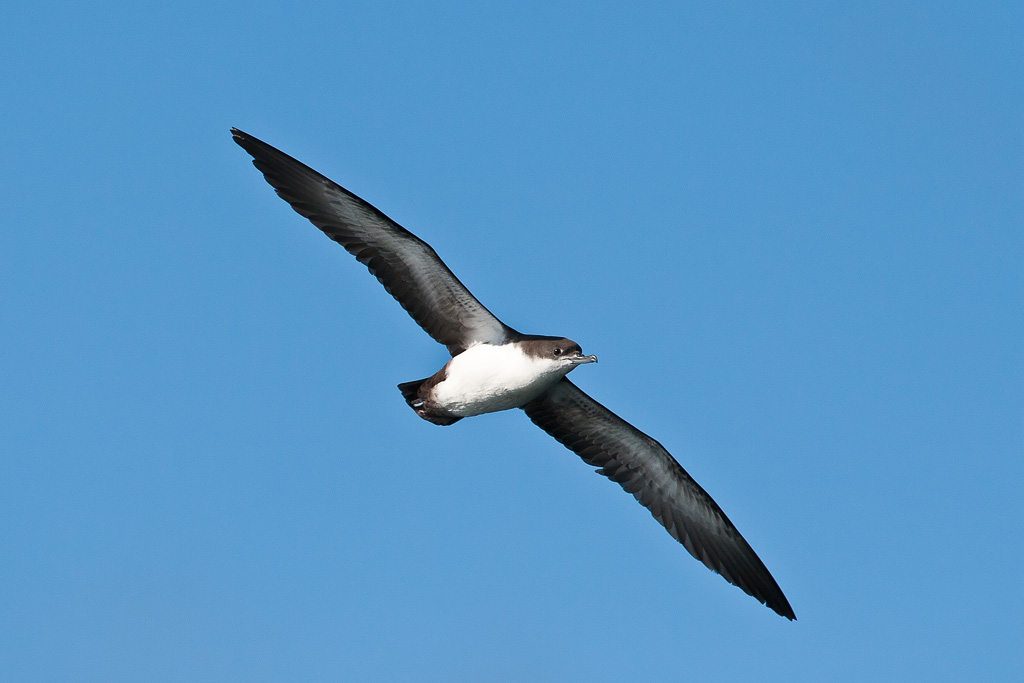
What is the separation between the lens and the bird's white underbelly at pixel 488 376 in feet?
51.0

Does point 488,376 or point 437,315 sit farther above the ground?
point 437,315

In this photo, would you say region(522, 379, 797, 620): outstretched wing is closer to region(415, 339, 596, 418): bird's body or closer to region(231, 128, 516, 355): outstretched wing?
region(415, 339, 596, 418): bird's body

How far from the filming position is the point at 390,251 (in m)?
15.8

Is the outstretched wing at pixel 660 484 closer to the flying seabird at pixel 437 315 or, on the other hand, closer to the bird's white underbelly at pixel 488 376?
the flying seabird at pixel 437 315

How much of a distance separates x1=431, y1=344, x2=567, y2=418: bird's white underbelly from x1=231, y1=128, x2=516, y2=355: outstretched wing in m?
0.31

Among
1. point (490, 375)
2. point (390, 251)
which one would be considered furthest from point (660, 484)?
point (390, 251)

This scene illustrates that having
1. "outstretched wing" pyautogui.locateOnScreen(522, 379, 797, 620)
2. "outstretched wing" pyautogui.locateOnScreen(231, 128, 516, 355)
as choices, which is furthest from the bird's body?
"outstretched wing" pyautogui.locateOnScreen(522, 379, 797, 620)

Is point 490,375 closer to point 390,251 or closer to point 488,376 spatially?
point 488,376

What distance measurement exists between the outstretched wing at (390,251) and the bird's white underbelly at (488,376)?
0.31 m

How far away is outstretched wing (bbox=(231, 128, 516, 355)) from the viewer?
15.6 meters

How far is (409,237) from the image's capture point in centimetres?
1548

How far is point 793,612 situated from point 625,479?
10.4ft

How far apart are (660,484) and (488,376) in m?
3.88

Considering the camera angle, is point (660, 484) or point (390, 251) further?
point (660, 484)
